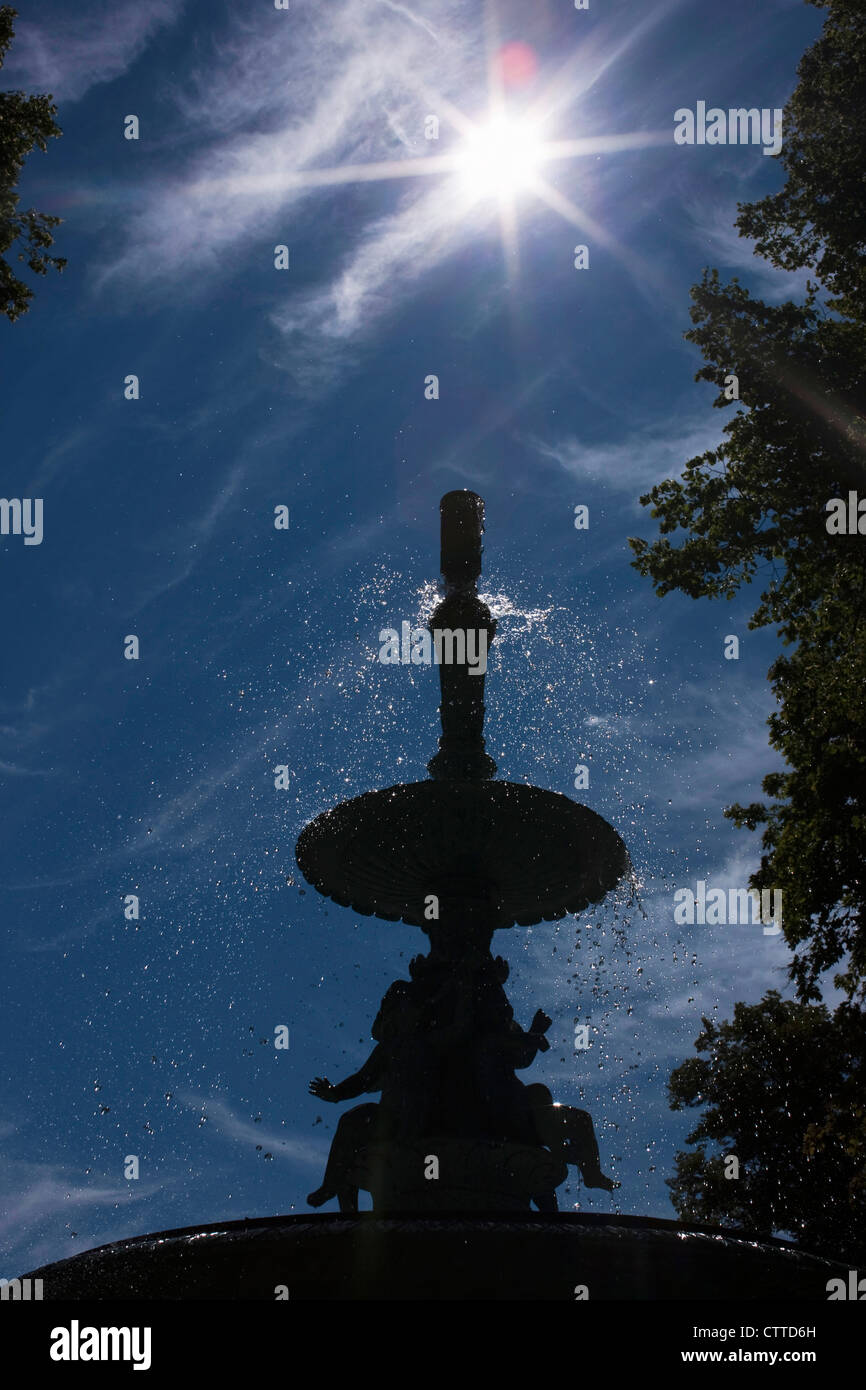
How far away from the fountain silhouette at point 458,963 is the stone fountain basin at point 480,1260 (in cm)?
512

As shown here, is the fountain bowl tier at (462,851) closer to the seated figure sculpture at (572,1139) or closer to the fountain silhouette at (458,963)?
the fountain silhouette at (458,963)

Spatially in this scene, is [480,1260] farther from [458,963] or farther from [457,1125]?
[458,963]

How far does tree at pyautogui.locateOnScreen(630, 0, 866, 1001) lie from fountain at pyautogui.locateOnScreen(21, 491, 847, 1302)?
10.0 feet

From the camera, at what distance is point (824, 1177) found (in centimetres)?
2355

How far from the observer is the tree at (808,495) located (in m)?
13.5

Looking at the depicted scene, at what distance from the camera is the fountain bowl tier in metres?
15.7

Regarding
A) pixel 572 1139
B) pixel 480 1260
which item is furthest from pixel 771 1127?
pixel 480 1260

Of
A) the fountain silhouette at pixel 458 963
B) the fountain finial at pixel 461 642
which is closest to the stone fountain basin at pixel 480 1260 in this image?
the fountain silhouette at pixel 458 963

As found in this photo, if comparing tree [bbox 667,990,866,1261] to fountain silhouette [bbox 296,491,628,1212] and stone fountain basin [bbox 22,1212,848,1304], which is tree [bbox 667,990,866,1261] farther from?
stone fountain basin [bbox 22,1212,848,1304]

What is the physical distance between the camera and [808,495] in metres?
15.0

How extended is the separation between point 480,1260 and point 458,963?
7.62m
